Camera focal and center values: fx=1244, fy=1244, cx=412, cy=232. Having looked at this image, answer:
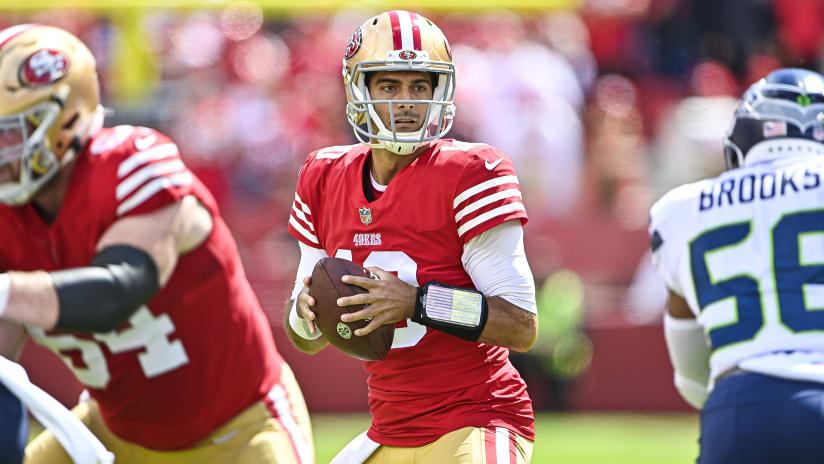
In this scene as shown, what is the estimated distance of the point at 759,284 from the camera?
3.31m

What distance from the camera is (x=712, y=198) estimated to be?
3.43m

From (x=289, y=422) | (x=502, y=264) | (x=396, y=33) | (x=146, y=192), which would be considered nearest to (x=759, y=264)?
(x=502, y=264)

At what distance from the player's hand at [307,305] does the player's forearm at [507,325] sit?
51cm

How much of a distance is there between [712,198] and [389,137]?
931 millimetres

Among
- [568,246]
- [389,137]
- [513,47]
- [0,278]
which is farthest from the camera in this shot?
[513,47]

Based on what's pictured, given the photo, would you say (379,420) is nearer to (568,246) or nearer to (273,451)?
(273,451)

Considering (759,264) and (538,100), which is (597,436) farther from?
(759,264)

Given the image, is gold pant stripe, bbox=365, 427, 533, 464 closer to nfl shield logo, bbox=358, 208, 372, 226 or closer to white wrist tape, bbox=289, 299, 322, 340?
white wrist tape, bbox=289, 299, 322, 340

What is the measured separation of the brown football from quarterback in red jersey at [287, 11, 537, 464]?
5 cm

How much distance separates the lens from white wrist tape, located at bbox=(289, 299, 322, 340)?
150 inches

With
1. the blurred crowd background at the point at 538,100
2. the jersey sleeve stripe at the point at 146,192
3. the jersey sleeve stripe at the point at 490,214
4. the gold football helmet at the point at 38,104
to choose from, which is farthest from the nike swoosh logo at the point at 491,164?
the blurred crowd background at the point at 538,100

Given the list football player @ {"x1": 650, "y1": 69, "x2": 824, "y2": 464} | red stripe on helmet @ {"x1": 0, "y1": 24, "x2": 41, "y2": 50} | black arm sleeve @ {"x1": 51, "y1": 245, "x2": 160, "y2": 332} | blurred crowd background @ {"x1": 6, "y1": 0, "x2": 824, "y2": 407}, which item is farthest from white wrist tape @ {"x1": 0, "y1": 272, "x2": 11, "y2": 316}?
blurred crowd background @ {"x1": 6, "y1": 0, "x2": 824, "y2": 407}

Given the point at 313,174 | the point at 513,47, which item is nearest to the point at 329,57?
the point at 513,47

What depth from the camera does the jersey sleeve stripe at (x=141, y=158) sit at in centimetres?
321
